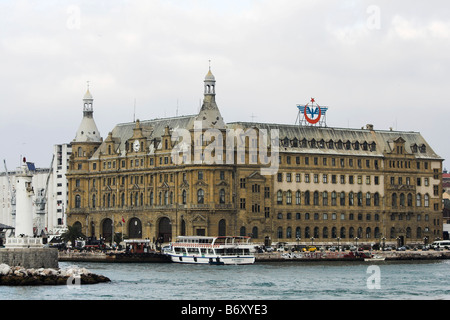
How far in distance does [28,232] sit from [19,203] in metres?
2.90

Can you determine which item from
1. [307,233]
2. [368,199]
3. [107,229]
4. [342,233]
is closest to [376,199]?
[368,199]

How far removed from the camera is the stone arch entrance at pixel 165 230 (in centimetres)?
17962

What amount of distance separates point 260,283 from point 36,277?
2282 cm

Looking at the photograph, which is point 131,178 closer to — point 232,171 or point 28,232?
point 232,171

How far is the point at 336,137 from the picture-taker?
189 m

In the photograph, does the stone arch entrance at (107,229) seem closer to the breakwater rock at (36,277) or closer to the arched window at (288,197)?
the arched window at (288,197)

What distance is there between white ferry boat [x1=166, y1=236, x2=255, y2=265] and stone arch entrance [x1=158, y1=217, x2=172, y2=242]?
21.8m

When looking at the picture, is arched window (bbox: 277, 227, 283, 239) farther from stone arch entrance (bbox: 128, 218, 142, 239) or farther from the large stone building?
stone arch entrance (bbox: 128, 218, 142, 239)

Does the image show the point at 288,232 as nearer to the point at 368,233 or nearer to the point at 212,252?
the point at 368,233

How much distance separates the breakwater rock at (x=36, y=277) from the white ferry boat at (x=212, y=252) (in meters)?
42.1

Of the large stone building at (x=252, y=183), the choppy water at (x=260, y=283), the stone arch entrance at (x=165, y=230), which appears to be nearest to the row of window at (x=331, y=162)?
the large stone building at (x=252, y=183)

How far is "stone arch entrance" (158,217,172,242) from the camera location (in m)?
180

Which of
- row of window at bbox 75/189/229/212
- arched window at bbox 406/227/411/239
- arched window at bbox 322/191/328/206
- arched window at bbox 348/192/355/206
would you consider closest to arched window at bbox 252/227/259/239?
row of window at bbox 75/189/229/212
